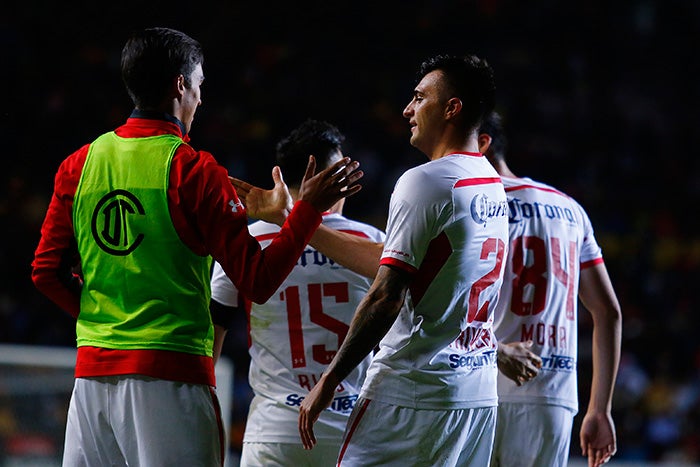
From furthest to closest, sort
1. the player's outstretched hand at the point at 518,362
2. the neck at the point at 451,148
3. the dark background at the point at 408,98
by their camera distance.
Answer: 1. the dark background at the point at 408,98
2. the player's outstretched hand at the point at 518,362
3. the neck at the point at 451,148

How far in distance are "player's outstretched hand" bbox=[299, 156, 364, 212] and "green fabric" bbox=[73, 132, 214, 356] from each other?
0.38 m

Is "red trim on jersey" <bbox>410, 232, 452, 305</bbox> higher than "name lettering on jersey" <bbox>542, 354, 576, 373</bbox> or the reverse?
higher

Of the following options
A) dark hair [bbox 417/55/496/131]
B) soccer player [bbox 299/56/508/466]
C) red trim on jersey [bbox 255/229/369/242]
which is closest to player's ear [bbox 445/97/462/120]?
dark hair [bbox 417/55/496/131]

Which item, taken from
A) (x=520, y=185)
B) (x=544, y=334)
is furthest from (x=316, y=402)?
(x=520, y=185)

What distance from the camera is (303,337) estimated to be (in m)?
3.71

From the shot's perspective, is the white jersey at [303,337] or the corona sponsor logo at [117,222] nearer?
the corona sponsor logo at [117,222]

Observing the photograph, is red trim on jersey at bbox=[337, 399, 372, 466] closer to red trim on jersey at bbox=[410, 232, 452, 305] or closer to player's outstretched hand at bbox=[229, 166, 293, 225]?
red trim on jersey at bbox=[410, 232, 452, 305]

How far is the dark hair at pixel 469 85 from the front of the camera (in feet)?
10.7

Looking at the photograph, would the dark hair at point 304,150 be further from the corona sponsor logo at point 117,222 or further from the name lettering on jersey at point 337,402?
the corona sponsor logo at point 117,222

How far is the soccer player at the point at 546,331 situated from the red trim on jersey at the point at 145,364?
1.51 metres

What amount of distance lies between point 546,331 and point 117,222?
6.35 feet

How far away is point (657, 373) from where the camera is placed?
33.8ft

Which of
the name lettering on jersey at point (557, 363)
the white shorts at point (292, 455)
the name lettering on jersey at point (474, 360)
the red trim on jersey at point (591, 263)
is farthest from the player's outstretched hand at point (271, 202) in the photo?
the red trim on jersey at point (591, 263)

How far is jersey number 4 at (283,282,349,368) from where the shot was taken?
3.71m
